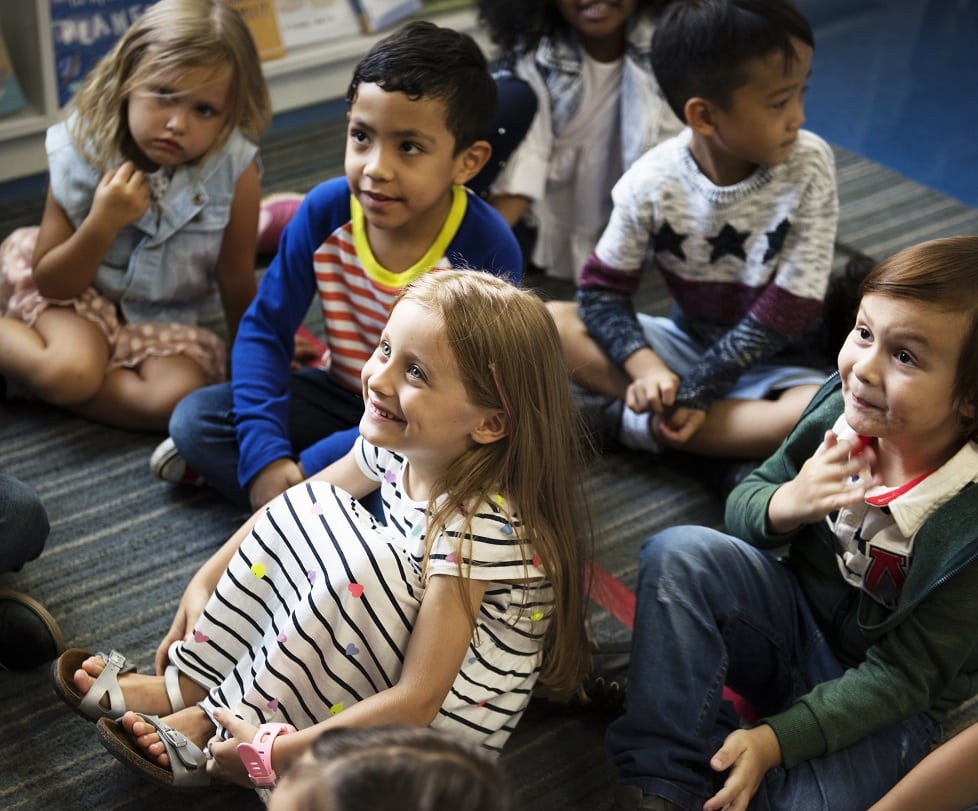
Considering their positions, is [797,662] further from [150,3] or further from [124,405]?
[150,3]

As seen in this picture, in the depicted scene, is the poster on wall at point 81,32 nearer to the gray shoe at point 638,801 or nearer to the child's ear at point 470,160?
the child's ear at point 470,160

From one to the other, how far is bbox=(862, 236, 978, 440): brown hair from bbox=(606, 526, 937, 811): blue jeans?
0.30 meters

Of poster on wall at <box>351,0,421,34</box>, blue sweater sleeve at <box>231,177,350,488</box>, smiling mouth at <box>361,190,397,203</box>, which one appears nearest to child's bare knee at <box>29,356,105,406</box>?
blue sweater sleeve at <box>231,177,350,488</box>

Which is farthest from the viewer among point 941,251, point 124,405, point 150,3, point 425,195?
point 150,3

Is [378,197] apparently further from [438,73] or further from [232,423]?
[232,423]

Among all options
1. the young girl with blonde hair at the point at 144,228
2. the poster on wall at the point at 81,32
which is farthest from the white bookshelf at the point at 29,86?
the young girl with blonde hair at the point at 144,228

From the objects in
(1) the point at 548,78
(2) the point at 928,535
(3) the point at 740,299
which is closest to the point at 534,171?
(1) the point at 548,78

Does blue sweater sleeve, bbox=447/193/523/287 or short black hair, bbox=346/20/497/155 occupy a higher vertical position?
A: short black hair, bbox=346/20/497/155

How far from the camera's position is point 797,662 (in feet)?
3.90

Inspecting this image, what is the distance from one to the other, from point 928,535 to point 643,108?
1.05 m

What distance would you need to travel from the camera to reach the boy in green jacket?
3.35ft

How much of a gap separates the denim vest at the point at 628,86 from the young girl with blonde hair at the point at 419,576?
903 millimetres

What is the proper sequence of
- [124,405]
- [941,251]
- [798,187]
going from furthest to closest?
[124,405], [798,187], [941,251]

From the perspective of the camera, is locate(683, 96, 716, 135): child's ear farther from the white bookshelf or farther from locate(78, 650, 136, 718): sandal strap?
the white bookshelf
